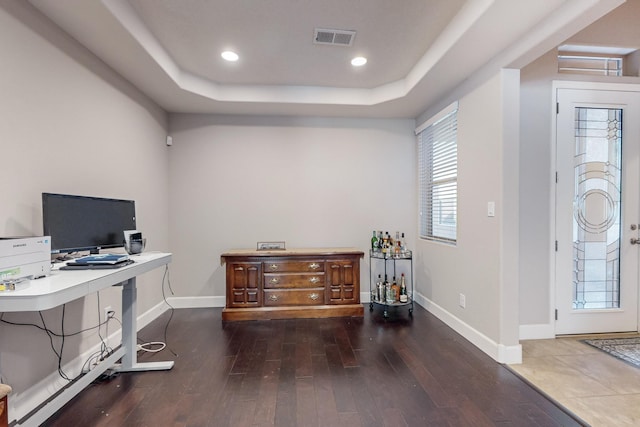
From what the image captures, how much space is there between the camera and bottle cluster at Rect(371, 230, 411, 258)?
368 cm

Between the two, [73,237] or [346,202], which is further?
[346,202]

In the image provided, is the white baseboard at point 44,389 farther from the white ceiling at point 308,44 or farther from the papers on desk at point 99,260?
the white ceiling at point 308,44

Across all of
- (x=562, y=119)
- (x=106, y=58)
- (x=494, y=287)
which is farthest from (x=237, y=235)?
(x=562, y=119)

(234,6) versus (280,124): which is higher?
(234,6)

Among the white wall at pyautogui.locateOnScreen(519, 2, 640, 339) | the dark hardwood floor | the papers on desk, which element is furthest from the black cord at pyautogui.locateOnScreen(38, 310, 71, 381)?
the white wall at pyautogui.locateOnScreen(519, 2, 640, 339)

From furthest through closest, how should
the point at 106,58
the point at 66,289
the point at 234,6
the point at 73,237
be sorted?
the point at 106,58 < the point at 234,6 < the point at 73,237 < the point at 66,289

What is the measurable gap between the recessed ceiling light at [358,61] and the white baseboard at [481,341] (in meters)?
2.79

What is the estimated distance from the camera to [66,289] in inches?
53.9

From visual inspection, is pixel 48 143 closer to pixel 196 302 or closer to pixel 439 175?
pixel 196 302

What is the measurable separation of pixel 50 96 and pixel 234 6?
4.62 feet

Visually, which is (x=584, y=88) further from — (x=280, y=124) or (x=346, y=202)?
(x=280, y=124)

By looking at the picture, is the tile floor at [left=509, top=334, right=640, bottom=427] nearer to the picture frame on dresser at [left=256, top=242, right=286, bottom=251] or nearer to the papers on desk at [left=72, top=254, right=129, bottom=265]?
the picture frame on dresser at [left=256, top=242, right=286, bottom=251]

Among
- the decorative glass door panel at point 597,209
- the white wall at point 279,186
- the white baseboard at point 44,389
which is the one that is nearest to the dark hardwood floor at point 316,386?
the white baseboard at point 44,389

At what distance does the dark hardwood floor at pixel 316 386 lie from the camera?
1.77m
